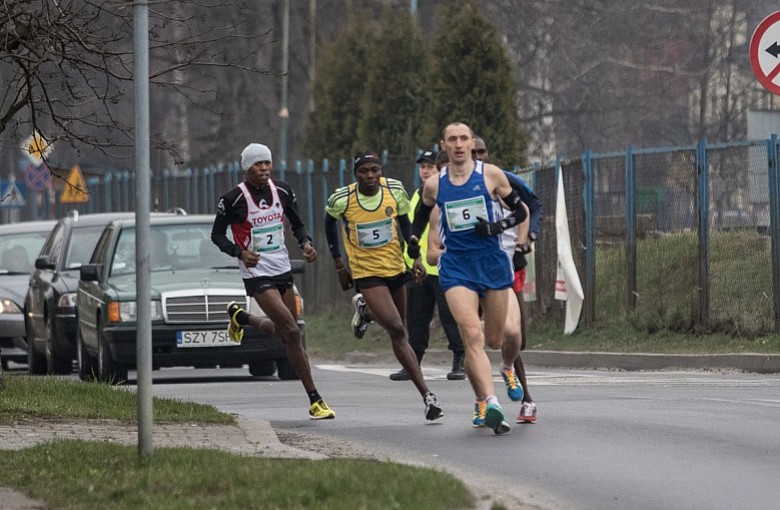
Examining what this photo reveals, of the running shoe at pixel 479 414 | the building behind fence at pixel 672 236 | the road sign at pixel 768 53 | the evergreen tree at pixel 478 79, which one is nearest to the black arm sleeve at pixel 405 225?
the running shoe at pixel 479 414

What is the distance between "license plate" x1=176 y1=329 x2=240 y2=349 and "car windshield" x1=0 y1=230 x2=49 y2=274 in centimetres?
702

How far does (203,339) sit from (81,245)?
404cm

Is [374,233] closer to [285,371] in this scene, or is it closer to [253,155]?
[253,155]

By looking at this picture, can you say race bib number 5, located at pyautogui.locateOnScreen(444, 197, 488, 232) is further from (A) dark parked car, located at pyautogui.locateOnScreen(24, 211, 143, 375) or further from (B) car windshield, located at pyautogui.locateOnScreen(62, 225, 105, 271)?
(B) car windshield, located at pyautogui.locateOnScreen(62, 225, 105, 271)

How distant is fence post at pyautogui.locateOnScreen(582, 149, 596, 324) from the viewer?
898 inches

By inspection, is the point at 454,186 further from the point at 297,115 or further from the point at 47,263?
the point at 297,115

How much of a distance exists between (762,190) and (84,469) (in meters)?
12.1

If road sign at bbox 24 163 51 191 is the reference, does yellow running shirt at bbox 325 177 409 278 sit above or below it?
below

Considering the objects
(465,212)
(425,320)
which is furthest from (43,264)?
(465,212)

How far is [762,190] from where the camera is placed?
20.1m

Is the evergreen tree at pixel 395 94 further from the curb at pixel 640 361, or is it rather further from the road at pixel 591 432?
the road at pixel 591 432

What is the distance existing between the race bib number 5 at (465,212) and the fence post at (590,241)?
11289mm

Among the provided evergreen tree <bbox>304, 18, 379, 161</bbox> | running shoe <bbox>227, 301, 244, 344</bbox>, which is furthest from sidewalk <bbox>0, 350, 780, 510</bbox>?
evergreen tree <bbox>304, 18, 379, 161</bbox>

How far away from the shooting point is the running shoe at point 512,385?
12344 mm
